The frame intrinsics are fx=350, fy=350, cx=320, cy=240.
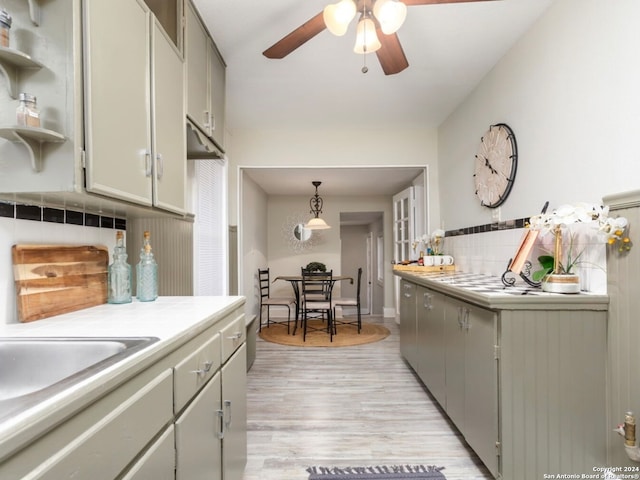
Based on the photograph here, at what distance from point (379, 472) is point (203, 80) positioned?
2.35m

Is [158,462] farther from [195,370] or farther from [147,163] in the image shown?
[147,163]

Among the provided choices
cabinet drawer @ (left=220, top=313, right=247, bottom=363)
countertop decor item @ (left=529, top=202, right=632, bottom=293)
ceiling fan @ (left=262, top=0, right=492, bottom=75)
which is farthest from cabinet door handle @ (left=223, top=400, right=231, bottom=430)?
ceiling fan @ (left=262, top=0, right=492, bottom=75)

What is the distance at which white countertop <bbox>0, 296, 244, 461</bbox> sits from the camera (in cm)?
53

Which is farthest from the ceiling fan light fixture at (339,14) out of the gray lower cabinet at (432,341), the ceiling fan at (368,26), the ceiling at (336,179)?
the ceiling at (336,179)

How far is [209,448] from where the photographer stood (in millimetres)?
1248

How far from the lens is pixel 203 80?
201 cm

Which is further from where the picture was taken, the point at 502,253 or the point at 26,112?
the point at 502,253

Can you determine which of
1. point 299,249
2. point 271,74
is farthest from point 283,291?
point 271,74

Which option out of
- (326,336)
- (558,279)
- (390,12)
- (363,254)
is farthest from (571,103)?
(363,254)

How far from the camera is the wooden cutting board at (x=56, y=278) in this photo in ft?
4.03

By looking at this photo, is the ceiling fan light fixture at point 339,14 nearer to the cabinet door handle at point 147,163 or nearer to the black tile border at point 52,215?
the cabinet door handle at point 147,163

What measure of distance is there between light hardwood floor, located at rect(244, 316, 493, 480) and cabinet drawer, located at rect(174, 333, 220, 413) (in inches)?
35.4

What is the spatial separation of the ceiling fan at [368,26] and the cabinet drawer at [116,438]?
1.55 meters

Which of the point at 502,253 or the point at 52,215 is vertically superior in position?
the point at 52,215
